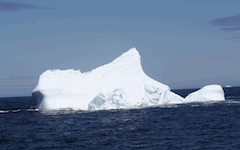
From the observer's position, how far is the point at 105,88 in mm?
32000

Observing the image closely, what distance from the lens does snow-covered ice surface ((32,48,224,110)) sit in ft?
97.7

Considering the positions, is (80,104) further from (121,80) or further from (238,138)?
(238,138)

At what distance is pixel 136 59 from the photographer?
34562 millimetres

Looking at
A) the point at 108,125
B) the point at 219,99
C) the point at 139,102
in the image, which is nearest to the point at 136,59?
the point at 139,102

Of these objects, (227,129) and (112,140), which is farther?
(227,129)

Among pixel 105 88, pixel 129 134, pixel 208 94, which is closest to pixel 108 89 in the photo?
pixel 105 88

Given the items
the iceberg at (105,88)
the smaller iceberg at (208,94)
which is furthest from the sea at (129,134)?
the smaller iceberg at (208,94)

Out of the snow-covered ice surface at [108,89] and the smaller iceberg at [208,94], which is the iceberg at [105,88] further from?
the smaller iceberg at [208,94]

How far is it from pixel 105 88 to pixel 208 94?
12.1 meters

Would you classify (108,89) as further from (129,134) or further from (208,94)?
(129,134)

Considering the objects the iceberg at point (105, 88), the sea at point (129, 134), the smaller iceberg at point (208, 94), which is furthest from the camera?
the smaller iceberg at point (208, 94)

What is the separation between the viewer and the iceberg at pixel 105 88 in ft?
97.5

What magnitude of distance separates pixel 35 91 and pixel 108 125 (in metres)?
14.7

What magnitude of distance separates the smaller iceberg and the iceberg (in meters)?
2.42
